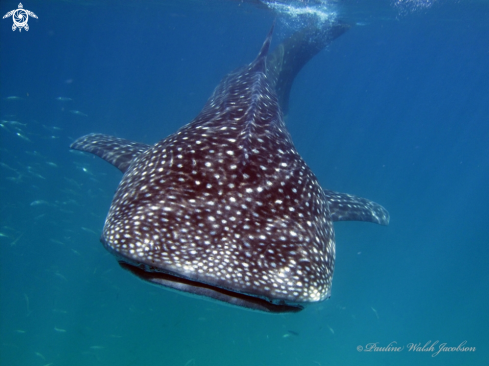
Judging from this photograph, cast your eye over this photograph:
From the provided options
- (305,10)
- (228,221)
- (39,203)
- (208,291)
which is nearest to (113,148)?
(228,221)

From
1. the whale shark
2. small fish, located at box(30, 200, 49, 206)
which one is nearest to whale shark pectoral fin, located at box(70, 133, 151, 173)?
the whale shark

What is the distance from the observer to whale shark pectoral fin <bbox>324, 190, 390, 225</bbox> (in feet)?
20.6

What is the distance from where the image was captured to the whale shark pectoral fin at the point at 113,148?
6.05 meters

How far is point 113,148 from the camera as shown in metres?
6.67

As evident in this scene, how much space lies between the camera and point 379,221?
7.05 m

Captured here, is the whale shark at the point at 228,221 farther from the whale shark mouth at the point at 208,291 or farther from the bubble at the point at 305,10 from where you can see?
the bubble at the point at 305,10

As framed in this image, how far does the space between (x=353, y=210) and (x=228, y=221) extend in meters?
4.43

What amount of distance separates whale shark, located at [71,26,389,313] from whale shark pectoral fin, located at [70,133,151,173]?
2.03m

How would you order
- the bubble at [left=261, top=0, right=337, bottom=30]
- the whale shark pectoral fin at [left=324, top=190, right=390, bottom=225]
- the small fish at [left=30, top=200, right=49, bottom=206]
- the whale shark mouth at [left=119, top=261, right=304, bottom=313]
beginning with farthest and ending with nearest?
the bubble at [left=261, top=0, right=337, bottom=30]
the small fish at [left=30, top=200, right=49, bottom=206]
the whale shark pectoral fin at [left=324, top=190, right=390, bottom=225]
the whale shark mouth at [left=119, top=261, right=304, bottom=313]

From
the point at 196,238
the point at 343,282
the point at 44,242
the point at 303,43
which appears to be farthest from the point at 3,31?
the point at 196,238

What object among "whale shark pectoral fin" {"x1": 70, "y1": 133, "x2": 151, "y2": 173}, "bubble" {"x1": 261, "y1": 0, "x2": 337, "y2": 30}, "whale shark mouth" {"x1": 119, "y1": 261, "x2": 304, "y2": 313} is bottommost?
"whale shark mouth" {"x1": 119, "y1": 261, "x2": 304, "y2": 313}

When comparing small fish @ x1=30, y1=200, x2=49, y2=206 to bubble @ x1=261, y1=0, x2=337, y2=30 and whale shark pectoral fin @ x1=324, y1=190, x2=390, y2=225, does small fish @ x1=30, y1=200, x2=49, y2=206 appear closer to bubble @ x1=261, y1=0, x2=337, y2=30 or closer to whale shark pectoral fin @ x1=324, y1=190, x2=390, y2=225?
whale shark pectoral fin @ x1=324, y1=190, x2=390, y2=225

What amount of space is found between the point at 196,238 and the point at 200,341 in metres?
12.5

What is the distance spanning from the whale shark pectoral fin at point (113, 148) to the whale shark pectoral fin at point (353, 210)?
412 centimetres
